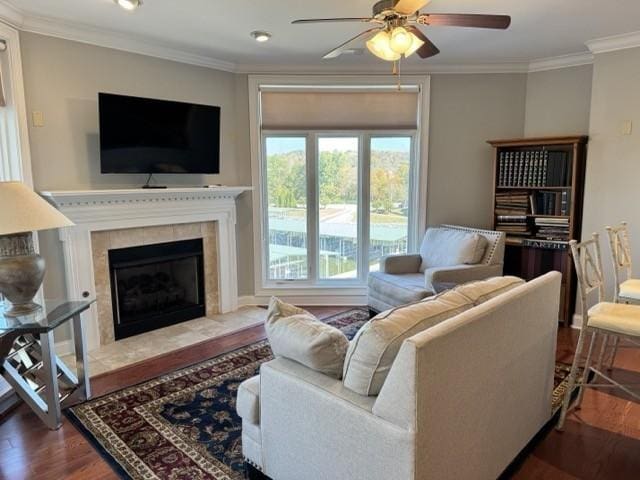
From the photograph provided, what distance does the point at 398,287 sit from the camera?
379 centimetres

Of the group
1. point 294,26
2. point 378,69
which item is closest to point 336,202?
point 378,69

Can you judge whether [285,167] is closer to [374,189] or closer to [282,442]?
[374,189]

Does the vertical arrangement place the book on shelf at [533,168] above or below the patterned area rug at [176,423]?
above

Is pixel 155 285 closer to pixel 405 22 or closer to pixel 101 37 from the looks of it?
pixel 101 37

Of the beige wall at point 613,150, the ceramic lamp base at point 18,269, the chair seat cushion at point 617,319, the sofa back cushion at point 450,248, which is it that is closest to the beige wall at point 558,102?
the beige wall at point 613,150

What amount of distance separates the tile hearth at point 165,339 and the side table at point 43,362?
37 centimetres

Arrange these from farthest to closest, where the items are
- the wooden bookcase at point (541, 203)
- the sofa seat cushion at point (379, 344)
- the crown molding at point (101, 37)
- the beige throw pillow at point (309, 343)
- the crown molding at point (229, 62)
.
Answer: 1. the wooden bookcase at point (541, 203)
2. the crown molding at point (229, 62)
3. the crown molding at point (101, 37)
4. the beige throw pillow at point (309, 343)
5. the sofa seat cushion at point (379, 344)

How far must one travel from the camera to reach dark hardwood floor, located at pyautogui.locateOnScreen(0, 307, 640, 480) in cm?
210

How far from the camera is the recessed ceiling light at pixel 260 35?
11.2 feet

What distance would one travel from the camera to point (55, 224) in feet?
8.01

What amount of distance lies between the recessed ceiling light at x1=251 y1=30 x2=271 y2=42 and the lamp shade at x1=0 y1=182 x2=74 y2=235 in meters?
2.03

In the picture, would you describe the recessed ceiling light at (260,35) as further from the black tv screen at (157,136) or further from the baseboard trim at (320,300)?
the baseboard trim at (320,300)

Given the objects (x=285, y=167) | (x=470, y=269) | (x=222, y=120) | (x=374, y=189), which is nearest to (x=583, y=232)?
(x=470, y=269)

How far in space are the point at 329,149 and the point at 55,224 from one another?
287 centimetres
